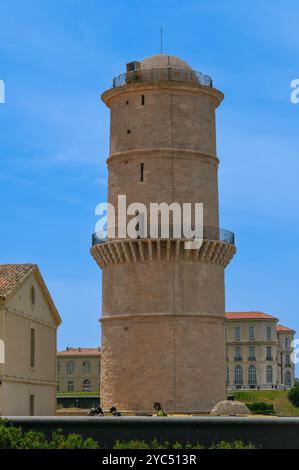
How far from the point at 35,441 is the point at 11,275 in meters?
16.5

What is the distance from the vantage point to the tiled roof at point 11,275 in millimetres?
37688

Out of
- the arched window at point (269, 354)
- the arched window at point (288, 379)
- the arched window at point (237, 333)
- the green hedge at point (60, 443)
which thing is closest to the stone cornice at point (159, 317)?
the green hedge at point (60, 443)

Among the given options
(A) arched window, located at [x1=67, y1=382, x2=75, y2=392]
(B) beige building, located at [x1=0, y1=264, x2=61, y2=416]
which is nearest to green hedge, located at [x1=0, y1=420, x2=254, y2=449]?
(B) beige building, located at [x1=0, y1=264, x2=61, y2=416]

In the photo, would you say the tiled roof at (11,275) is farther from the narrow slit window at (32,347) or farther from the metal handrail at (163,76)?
the metal handrail at (163,76)

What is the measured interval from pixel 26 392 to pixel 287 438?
1613 centimetres

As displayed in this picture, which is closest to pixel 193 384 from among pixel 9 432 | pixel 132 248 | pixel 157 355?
pixel 157 355

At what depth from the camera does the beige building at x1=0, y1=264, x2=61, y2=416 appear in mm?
37281

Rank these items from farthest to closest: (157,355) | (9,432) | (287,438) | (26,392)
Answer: (157,355) < (26,392) < (287,438) < (9,432)

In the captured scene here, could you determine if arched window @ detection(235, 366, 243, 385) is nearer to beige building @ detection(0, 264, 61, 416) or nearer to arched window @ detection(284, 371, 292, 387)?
arched window @ detection(284, 371, 292, 387)

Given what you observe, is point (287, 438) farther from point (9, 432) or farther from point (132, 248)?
point (132, 248)

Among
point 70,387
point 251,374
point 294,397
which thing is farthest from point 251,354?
point 294,397

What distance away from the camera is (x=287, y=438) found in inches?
1024

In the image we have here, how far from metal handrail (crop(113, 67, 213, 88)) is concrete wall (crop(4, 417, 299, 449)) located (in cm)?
2524

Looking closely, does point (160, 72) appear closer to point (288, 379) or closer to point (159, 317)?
point (159, 317)
